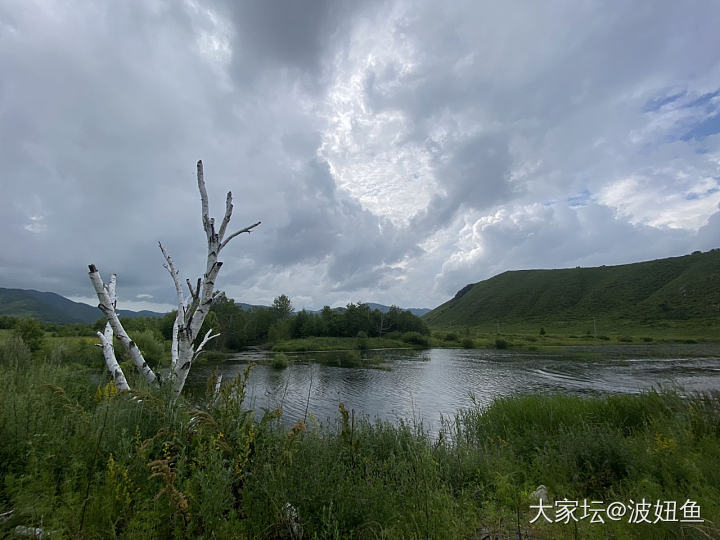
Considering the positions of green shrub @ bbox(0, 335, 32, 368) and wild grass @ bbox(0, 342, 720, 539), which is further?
green shrub @ bbox(0, 335, 32, 368)

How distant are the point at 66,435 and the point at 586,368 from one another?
4148 cm

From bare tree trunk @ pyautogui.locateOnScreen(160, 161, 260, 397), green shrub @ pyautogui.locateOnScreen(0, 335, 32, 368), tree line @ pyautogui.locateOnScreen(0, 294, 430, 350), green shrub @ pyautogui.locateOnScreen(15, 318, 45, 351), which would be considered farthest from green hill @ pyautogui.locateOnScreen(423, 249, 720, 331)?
green shrub @ pyautogui.locateOnScreen(15, 318, 45, 351)

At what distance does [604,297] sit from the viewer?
120062 millimetres

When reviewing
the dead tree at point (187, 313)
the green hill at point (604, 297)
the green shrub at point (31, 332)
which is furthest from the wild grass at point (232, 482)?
the green hill at point (604, 297)

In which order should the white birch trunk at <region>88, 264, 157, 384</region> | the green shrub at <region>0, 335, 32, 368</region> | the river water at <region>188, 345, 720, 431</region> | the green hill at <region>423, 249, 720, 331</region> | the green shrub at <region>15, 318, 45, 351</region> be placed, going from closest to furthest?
1. the white birch trunk at <region>88, 264, 157, 384</region>
2. the green shrub at <region>0, 335, 32, 368</region>
3. the river water at <region>188, 345, 720, 431</region>
4. the green shrub at <region>15, 318, 45, 351</region>
5. the green hill at <region>423, 249, 720, 331</region>

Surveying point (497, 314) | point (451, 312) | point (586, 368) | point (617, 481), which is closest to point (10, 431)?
point (617, 481)

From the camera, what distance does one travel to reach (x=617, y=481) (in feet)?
19.1

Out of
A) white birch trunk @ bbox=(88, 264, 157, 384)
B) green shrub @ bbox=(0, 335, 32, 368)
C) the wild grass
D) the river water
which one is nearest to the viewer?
the wild grass

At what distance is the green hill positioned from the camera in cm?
9238

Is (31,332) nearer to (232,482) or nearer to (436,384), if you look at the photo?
(436,384)

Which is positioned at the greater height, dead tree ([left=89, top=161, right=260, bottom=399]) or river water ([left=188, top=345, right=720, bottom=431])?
dead tree ([left=89, top=161, right=260, bottom=399])

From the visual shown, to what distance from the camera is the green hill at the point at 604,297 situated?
92.4 metres

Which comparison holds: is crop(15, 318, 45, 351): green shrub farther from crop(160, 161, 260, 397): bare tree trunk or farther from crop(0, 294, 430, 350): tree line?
crop(0, 294, 430, 350): tree line

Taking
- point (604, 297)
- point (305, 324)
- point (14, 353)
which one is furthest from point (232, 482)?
point (604, 297)
